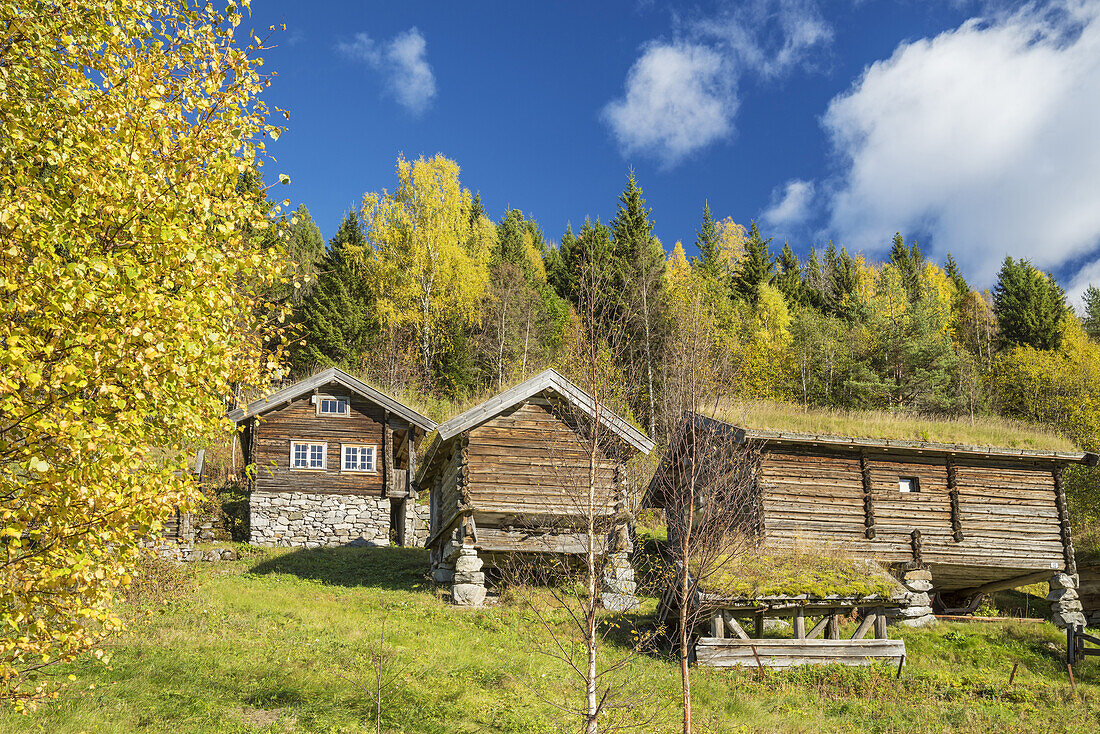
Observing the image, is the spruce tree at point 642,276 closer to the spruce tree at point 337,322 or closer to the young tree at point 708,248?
the young tree at point 708,248

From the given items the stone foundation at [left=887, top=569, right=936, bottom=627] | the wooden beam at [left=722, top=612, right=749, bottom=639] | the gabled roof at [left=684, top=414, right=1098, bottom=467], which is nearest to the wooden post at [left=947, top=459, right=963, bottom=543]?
the gabled roof at [left=684, top=414, right=1098, bottom=467]

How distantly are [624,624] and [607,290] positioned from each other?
1092 cm

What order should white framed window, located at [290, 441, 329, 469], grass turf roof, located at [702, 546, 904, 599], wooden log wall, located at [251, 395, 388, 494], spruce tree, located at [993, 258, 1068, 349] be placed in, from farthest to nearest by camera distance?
1. spruce tree, located at [993, 258, 1068, 349]
2. white framed window, located at [290, 441, 329, 469]
3. wooden log wall, located at [251, 395, 388, 494]
4. grass turf roof, located at [702, 546, 904, 599]

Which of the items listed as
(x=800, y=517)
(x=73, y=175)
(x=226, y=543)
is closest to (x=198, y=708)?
(x=73, y=175)

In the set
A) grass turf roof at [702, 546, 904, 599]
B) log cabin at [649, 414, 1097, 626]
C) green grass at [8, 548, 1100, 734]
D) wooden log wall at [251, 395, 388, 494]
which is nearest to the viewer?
green grass at [8, 548, 1100, 734]

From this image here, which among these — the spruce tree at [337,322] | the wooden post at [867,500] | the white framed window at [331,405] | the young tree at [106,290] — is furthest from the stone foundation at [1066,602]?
the spruce tree at [337,322]

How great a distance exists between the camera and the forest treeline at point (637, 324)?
40.4 m

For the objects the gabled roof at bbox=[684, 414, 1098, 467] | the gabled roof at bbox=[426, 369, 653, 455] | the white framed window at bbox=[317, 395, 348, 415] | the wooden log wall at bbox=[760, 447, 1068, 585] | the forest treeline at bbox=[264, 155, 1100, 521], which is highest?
the forest treeline at bbox=[264, 155, 1100, 521]

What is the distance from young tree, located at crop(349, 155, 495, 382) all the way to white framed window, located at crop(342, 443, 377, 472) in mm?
10723

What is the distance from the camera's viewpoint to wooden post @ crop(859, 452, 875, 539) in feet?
67.6

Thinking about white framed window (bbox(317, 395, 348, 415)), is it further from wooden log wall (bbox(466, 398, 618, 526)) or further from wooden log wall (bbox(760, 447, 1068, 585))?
wooden log wall (bbox(760, 447, 1068, 585))

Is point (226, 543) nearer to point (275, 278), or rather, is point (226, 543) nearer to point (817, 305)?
point (275, 278)

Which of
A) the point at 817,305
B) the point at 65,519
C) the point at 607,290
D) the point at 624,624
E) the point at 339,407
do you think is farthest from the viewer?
the point at 817,305

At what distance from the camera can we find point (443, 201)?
1727 inches
